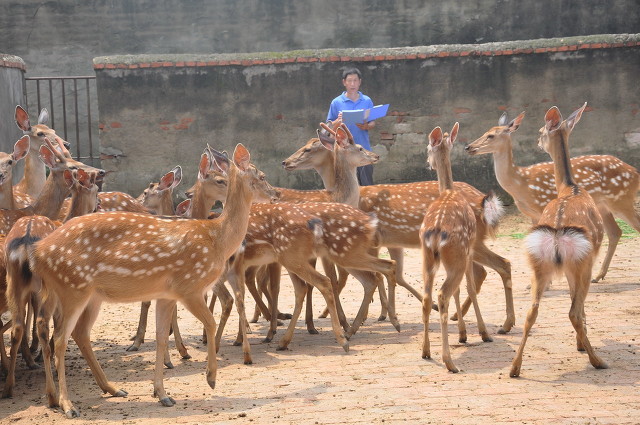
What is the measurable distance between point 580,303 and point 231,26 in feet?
43.2

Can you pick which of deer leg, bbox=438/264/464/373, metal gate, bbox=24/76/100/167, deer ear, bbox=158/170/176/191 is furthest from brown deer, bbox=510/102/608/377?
metal gate, bbox=24/76/100/167

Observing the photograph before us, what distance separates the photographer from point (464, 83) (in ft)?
49.7

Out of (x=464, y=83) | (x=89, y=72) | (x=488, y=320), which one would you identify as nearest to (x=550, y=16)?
(x=464, y=83)

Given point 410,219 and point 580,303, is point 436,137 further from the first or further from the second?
point 580,303

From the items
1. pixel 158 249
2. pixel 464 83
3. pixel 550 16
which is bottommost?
pixel 158 249

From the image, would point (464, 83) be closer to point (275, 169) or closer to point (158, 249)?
point (275, 169)

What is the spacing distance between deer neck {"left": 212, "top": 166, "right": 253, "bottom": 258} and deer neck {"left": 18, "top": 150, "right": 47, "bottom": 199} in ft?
12.5

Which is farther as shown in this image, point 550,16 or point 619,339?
point 550,16

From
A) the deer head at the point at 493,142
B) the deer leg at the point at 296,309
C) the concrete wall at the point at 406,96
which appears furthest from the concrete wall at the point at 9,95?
the deer head at the point at 493,142

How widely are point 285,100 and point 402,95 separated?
1808mm

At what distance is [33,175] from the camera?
10.6 metres

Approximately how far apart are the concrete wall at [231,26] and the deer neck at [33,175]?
877 cm

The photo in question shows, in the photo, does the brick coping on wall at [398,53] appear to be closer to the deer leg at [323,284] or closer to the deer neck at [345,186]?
the deer neck at [345,186]

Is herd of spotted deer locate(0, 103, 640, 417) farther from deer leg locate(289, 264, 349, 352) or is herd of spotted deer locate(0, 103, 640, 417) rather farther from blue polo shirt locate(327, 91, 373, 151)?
blue polo shirt locate(327, 91, 373, 151)
